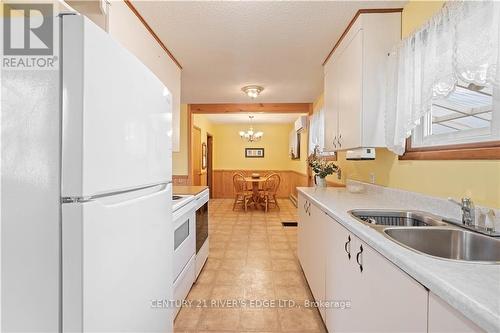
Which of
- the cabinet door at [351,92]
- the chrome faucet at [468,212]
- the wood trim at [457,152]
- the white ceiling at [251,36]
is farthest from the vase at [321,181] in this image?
the chrome faucet at [468,212]

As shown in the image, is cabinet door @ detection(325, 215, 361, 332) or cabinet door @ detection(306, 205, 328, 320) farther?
cabinet door @ detection(306, 205, 328, 320)

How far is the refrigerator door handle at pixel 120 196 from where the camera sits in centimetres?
67

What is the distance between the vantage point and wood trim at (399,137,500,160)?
1230 millimetres

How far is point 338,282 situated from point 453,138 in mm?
1108

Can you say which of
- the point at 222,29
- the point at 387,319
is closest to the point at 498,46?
the point at 387,319

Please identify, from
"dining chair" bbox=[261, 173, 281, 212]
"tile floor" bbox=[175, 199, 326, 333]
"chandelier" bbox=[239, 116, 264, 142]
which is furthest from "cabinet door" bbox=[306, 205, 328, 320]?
"chandelier" bbox=[239, 116, 264, 142]

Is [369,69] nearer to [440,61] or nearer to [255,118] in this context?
[440,61]

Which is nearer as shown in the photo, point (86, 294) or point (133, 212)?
point (86, 294)

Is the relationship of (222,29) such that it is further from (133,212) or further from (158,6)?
(133,212)

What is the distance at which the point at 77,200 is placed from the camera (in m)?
0.67

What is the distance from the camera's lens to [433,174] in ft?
5.38

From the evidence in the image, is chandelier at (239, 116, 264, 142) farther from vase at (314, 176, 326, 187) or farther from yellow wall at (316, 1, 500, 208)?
yellow wall at (316, 1, 500, 208)

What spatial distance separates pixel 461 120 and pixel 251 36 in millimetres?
1778

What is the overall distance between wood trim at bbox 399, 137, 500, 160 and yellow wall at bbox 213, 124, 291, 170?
263 inches
